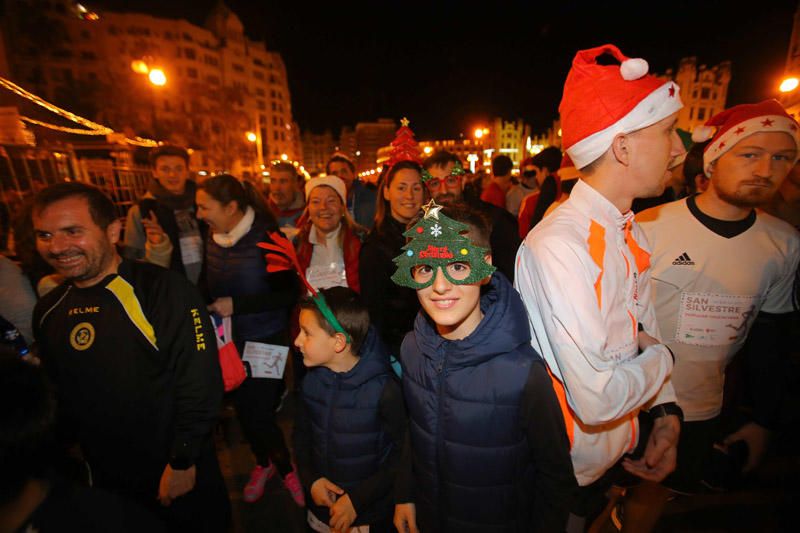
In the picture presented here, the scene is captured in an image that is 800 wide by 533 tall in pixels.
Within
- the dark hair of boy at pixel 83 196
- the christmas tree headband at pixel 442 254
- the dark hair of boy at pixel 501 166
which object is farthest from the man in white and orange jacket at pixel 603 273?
the dark hair of boy at pixel 501 166

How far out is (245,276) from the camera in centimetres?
324

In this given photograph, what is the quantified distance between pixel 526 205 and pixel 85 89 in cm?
2846

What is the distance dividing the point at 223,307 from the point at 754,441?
3.87m

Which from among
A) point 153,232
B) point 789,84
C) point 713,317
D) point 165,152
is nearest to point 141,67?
point 165,152

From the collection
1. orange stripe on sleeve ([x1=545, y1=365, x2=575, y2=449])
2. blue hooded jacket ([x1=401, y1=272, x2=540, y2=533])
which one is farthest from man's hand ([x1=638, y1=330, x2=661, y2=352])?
blue hooded jacket ([x1=401, y1=272, x2=540, y2=533])

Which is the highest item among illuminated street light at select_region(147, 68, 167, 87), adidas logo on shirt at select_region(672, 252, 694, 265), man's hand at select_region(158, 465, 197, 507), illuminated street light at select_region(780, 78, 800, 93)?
illuminated street light at select_region(147, 68, 167, 87)

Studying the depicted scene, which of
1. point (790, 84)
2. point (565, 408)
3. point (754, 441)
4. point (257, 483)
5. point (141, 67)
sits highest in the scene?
point (141, 67)

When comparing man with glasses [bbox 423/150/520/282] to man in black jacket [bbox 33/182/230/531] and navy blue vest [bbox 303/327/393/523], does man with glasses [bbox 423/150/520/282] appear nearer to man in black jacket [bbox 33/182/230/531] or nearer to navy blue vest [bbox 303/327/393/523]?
navy blue vest [bbox 303/327/393/523]

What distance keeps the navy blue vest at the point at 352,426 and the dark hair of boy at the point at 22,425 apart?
1284 millimetres

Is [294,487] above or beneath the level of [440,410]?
beneath

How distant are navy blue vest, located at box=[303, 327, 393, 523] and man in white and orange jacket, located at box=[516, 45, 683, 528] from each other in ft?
3.44

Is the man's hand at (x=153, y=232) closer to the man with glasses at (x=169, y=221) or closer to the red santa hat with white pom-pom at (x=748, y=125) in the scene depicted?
the man with glasses at (x=169, y=221)

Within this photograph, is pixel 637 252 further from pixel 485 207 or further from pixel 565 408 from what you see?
pixel 485 207

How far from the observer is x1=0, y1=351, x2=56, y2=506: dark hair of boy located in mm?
999
